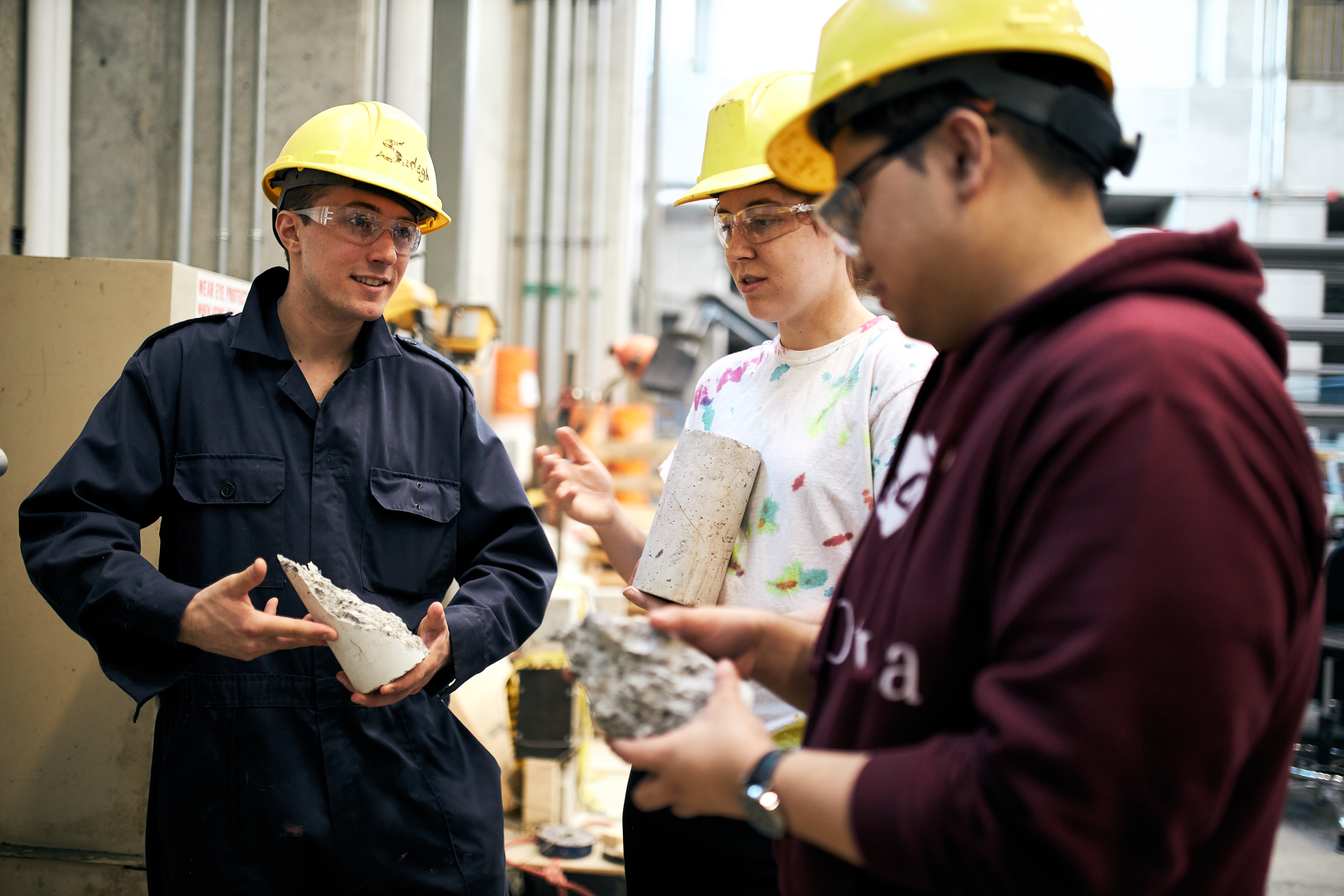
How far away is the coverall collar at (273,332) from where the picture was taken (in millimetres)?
1851

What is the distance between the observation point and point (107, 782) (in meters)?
2.44

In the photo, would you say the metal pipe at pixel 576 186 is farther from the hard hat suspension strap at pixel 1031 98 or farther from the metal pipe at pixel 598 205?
the hard hat suspension strap at pixel 1031 98

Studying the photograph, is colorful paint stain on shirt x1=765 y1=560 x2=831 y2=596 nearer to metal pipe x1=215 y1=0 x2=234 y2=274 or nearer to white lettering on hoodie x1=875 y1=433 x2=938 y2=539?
white lettering on hoodie x1=875 y1=433 x2=938 y2=539

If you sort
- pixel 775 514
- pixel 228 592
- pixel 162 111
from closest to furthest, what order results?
pixel 228 592
pixel 775 514
pixel 162 111

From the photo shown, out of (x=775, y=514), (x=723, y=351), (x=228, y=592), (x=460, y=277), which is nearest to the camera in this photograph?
(x=228, y=592)

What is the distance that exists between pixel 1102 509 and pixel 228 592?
4.34 ft

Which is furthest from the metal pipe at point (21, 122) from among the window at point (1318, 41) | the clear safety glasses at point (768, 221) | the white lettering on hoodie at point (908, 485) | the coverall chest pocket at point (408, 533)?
the window at point (1318, 41)

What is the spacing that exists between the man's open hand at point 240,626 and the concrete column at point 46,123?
6.46 feet

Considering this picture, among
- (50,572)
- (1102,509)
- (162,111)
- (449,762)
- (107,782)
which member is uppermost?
(162,111)

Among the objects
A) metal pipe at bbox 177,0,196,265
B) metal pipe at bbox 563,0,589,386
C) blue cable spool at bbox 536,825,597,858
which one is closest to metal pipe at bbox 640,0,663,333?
metal pipe at bbox 563,0,589,386

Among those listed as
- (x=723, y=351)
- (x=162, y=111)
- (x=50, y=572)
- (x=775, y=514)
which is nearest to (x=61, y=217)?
(x=162, y=111)

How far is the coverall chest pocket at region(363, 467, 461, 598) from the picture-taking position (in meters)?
1.83

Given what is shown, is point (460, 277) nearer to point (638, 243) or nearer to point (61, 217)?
point (61, 217)

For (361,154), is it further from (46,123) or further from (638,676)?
(46,123)
